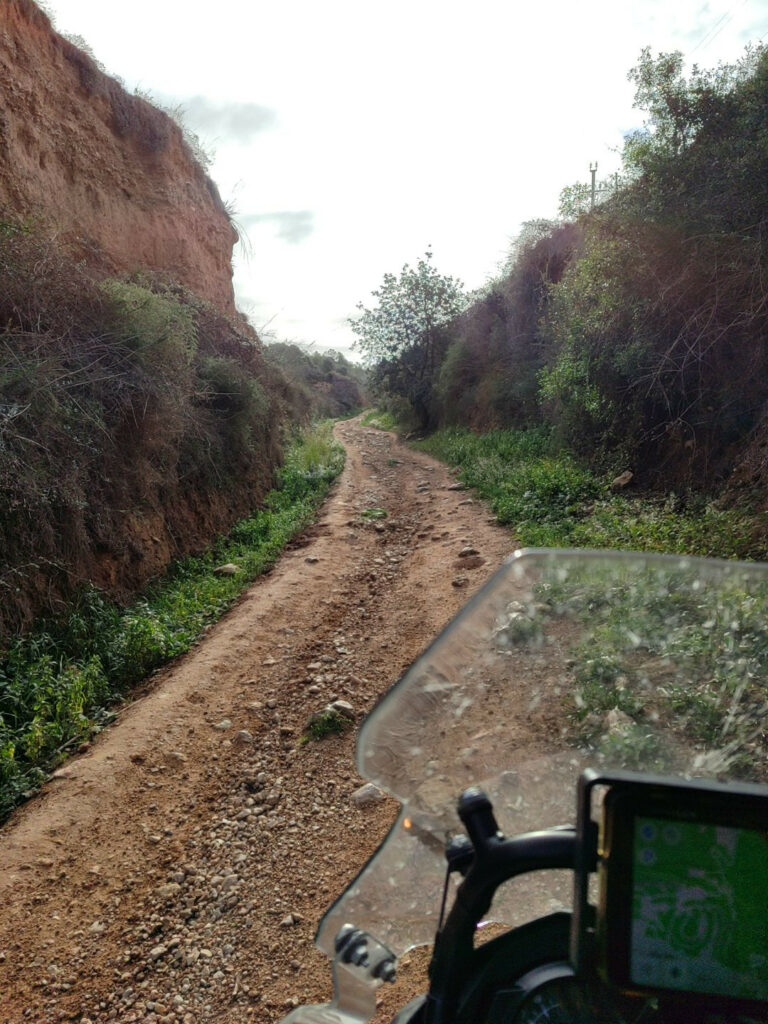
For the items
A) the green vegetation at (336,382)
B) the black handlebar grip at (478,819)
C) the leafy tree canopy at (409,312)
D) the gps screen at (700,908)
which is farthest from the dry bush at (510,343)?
the green vegetation at (336,382)

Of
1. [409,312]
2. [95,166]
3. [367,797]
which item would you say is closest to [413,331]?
[409,312]

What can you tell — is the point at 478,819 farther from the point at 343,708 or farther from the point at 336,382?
the point at 336,382

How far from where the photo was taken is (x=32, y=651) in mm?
5461

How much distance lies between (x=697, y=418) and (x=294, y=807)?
7685 millimetres

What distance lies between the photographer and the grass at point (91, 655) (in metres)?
4.60

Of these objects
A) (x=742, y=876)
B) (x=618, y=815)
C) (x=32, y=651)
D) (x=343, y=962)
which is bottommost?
(x=32, y=651)

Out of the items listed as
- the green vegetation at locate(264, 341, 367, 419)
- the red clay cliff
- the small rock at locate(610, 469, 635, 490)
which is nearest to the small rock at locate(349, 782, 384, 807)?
the small rock at locate(610, 469, 635, 490)

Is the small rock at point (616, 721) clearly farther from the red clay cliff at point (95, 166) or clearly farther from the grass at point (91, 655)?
the red clay cliff at point (95, 166)

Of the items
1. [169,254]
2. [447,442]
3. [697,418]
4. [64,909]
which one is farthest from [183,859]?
[447,442]

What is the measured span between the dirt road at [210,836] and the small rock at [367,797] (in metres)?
0.04

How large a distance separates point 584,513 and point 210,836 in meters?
6.82

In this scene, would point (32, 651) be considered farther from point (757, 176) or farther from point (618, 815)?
point (757, 176)

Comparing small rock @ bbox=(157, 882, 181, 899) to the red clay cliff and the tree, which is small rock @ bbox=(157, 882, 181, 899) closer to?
the red clay cliff

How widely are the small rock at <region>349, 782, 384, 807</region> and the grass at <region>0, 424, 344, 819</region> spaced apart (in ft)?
6.61
